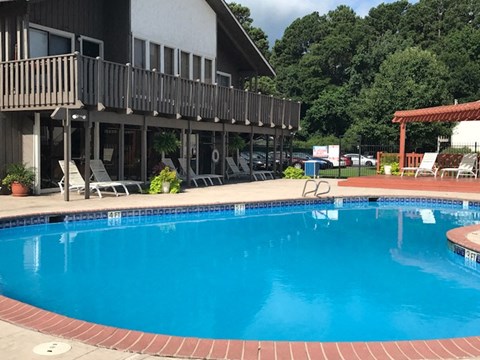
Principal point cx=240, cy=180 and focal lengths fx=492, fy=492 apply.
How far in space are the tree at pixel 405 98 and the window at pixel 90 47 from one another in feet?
63.7

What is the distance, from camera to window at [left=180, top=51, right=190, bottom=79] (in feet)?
64.2

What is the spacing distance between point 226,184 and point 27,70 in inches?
342

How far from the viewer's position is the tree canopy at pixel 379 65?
30.9m

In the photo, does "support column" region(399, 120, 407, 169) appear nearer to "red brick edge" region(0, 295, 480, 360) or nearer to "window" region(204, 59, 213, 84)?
"window" region(204, 59, 213, 84)

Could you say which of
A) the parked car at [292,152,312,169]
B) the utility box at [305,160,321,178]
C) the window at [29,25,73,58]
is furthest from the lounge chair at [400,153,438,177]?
the window at [29,25,73,58]

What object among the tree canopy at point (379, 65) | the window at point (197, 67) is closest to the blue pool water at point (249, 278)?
the window at point (197, 67)

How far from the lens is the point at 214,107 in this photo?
58.6 ft

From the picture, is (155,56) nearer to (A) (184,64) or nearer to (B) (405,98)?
(A) (184,64)

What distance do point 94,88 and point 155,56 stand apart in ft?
18.1

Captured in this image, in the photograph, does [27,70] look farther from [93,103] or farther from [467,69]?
[467,69]

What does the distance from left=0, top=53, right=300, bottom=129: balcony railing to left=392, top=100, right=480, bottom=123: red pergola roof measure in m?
9.08

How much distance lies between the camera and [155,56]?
18062 mm

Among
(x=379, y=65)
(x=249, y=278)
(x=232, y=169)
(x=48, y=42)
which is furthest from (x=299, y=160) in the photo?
(x=379, y=65)

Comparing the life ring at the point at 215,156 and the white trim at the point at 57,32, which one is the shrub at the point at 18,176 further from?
the life ring at the point at 215,156
